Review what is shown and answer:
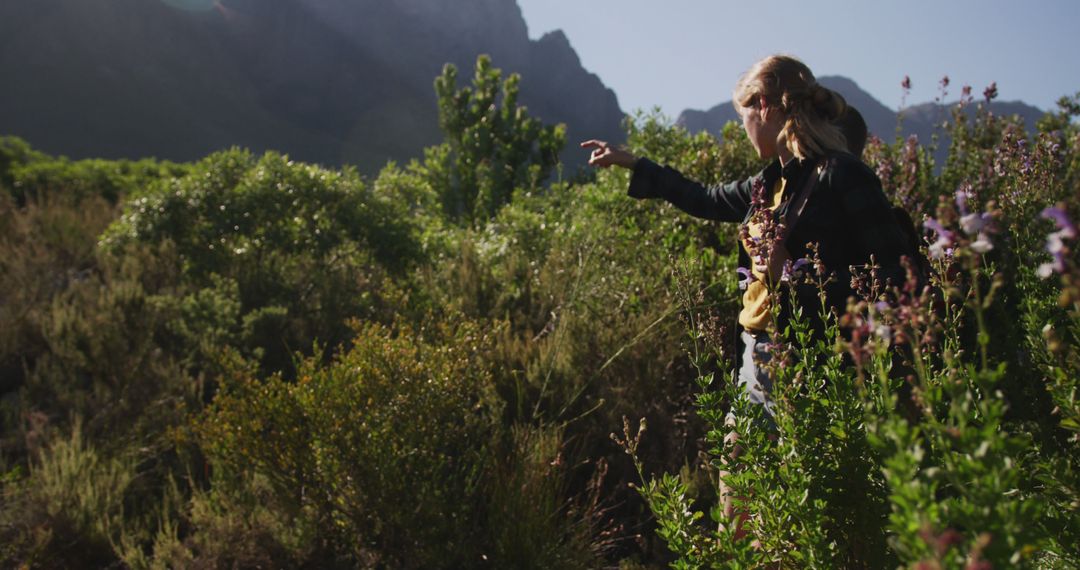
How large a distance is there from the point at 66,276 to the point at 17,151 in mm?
5826

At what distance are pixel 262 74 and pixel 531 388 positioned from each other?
8234 cm

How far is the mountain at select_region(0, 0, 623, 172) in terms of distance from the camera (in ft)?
170

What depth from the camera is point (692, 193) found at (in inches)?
107

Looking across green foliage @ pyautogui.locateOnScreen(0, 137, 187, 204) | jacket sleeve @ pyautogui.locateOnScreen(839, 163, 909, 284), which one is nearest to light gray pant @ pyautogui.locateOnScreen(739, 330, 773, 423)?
jacket sleeve @ pyautogui.locateOnScreen(839, 163, 909, 284)

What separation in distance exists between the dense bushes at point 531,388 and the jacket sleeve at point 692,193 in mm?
282

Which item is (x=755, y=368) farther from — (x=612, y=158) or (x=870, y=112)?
(x=870, y=112)

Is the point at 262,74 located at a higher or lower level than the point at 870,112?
lower

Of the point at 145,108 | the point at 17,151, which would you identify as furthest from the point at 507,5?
the point at 17,151

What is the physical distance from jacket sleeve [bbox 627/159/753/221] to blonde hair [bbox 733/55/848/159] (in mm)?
411

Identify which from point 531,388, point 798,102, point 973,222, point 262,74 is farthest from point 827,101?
point 262,74

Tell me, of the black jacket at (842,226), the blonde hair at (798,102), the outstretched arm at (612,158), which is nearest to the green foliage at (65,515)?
the outstretched arm at (612,158)

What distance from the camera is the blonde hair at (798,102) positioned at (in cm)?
207

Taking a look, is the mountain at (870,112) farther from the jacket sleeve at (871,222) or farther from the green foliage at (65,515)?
the green foliage at (65,515)

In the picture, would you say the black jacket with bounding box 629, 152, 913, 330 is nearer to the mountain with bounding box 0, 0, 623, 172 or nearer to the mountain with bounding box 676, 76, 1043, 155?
the mountain with bounding box 676, 76, 1043, 155
